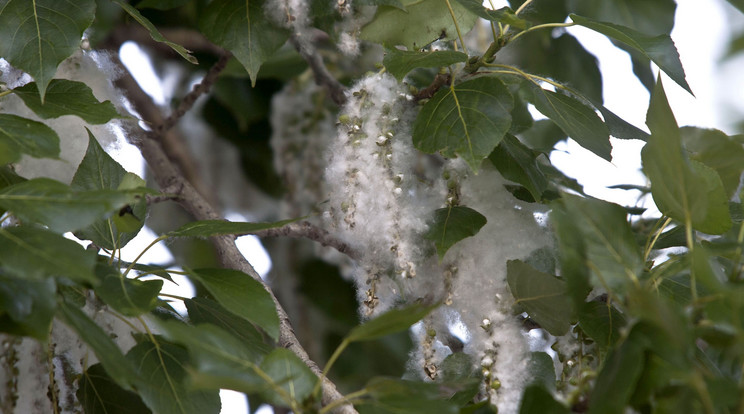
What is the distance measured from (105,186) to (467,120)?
351 millimetres

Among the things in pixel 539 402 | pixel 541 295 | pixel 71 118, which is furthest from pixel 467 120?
pixel 71 118

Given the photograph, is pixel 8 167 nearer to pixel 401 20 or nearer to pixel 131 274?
pixel 131 274

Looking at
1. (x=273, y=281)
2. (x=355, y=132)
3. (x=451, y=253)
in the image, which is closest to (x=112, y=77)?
(x=355, y=132)

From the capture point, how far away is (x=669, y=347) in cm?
40

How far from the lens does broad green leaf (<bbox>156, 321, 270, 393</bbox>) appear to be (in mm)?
417

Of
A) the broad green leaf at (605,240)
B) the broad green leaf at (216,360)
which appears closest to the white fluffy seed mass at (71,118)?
the broad green leaf at (216,360)

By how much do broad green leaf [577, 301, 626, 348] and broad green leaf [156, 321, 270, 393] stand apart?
324mm

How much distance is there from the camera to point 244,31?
32.4 inches

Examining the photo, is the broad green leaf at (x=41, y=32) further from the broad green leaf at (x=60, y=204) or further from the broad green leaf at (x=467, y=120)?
the broad green leaf at (x=467, y=120)

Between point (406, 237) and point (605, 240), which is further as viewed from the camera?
point (406, 237)

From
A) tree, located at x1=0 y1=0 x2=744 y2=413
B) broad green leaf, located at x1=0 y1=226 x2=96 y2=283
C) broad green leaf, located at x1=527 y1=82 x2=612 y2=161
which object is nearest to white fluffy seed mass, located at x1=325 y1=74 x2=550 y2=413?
tree, located at x1=0 y1=0 x2=744 y2=413

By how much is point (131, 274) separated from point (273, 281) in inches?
29.3

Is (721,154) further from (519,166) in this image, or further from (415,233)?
(415,233)

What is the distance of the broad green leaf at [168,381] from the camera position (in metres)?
0.54
